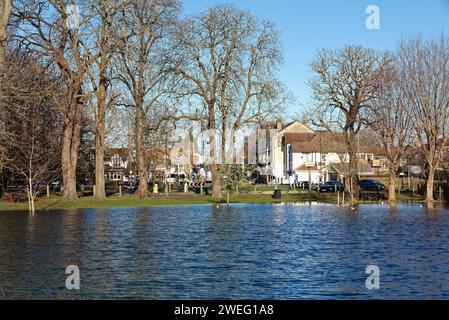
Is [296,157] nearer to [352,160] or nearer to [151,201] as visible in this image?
[352,160]

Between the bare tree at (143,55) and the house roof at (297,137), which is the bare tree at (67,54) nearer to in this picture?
the bare tree at (143,55)

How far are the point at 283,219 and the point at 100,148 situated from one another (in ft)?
76.7

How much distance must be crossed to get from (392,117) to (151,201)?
23269 mm

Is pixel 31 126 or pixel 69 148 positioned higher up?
pixel 31 126

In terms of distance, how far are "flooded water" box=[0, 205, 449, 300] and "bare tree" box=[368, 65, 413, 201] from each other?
20.6m

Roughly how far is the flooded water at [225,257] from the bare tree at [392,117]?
67.6 ft

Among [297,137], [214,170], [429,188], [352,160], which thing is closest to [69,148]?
[214,170]

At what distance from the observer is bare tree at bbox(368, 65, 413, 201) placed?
6166 cm


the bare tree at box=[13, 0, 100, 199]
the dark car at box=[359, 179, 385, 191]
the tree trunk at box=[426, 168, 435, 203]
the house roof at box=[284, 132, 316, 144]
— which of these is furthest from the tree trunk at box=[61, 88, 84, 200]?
the house roof at box=[284, 132, 316, 144]

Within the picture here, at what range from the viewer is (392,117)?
62344 mm

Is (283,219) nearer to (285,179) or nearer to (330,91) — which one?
(330,91)

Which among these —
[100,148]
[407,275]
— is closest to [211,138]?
[100,148]

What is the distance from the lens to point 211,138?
65500 mm

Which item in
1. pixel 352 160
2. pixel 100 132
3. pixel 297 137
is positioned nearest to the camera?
pixel 100 132
